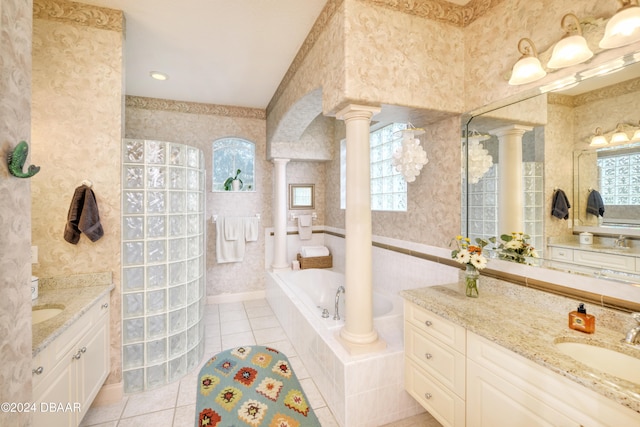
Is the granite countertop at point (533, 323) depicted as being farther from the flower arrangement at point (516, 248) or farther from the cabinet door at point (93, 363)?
the cabinet door at point (93, 363)

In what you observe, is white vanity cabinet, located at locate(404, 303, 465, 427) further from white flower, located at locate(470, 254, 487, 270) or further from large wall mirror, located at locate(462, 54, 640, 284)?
large wall mirror, located at locate(462, 54, 640, 284)

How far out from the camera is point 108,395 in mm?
2154

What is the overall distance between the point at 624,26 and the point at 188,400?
3412 millimetres

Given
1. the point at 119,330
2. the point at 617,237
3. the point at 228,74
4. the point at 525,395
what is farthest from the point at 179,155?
the point at 617,237

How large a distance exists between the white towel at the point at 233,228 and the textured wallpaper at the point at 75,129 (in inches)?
75.9

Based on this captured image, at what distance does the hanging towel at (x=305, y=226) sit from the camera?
4.49 m

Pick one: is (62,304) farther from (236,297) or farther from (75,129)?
(236,297)

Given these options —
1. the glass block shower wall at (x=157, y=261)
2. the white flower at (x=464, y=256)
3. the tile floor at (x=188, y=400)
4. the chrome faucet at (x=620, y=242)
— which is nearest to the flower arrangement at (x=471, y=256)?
the white flower at (x=464, y=256)

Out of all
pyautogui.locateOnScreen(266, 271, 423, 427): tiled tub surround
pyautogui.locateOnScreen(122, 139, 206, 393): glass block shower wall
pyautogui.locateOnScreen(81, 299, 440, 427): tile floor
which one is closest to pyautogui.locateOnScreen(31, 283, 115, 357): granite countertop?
pyautogui.locateOnScreen(122, 139, 206, 393): glass block shower wall

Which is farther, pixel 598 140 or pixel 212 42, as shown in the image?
pixel 212 42

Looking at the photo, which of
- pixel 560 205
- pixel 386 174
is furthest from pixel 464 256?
pixel 386 174

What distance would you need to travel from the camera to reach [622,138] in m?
1.34

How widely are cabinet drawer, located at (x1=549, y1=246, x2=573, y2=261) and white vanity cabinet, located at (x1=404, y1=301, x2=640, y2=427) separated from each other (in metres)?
Result: 0.68

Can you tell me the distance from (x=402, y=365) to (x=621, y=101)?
6.24 ft
